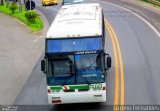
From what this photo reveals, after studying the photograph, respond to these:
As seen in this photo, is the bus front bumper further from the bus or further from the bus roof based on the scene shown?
the bus roof

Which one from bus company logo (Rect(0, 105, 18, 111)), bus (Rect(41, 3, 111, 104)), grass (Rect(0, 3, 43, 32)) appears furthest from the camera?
grass (Rect(0, 3, 43, 32))

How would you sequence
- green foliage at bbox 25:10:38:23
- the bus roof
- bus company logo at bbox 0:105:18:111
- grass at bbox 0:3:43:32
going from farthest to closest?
green foliage at bbox 25:10:38:23
grass at bbox 0:3:43:32
bus company logo at bbox 0:105:18:111
the bus roof

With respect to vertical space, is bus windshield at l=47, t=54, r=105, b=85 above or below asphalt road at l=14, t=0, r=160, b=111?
above

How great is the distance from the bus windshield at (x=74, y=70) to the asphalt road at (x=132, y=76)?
1426 mm

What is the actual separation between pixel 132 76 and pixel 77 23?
4762mm

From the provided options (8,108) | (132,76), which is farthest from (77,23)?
(132,76)

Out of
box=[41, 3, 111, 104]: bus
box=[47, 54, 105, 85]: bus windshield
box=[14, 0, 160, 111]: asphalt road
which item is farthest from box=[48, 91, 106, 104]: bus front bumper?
box=[14, 0, 160, 111]: asphalt road

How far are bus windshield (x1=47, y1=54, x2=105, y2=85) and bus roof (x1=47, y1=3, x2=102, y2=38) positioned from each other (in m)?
0.96

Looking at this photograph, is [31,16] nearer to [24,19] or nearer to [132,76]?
[24,19]

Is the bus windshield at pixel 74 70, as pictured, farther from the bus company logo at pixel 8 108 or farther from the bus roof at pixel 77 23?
A: the bus company logo at pixel 8 108

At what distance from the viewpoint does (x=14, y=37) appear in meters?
36.2

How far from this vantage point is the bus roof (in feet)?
64.6

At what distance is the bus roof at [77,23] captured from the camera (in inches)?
776

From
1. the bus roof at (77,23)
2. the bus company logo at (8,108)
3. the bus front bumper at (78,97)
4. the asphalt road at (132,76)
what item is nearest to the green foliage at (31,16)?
the asphalt road at (132,76)
